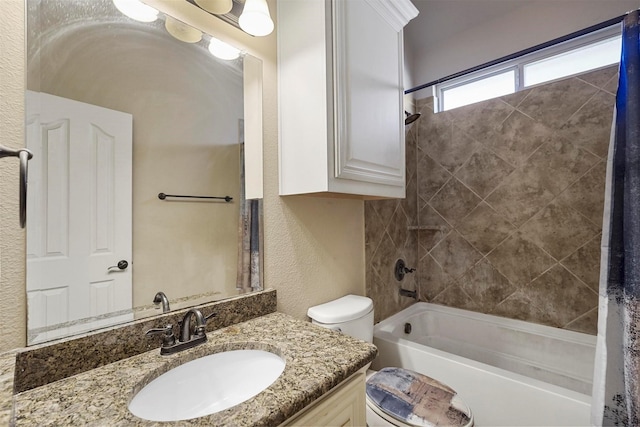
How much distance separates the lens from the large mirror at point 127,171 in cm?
72

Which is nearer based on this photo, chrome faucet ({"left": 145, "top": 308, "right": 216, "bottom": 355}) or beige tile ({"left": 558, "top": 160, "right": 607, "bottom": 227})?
chrome faucet ({"left": 145, "top": 308, "right": 216, "bottom": 355})

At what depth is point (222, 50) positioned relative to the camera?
1.08 m

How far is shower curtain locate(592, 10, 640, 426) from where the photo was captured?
979 mm

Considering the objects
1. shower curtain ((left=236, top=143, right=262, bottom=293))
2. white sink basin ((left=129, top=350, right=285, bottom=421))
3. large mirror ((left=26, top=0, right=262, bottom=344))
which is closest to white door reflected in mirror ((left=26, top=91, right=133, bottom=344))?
large mirror ((left=26, top=0, right=262, bottom=344))

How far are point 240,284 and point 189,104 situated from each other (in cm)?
71

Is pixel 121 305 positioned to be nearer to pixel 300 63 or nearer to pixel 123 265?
pixel 123 265

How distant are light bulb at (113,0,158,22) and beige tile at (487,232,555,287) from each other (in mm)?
2352

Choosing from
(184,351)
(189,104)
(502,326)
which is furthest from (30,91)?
(502,326)

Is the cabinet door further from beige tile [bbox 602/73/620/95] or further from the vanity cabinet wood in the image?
beige tile [bbox 602/73/620/95]

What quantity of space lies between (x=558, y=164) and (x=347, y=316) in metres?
1.73

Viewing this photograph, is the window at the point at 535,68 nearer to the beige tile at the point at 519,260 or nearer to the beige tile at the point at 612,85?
the beige tile at the point at 612,85

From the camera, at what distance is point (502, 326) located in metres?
1.92

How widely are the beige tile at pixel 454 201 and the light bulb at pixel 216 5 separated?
1.91 m

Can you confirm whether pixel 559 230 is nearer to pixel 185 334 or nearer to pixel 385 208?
pixel 385 208
